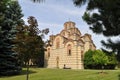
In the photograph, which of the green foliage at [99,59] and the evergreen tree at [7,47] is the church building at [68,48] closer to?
the green foliage at [99,59]

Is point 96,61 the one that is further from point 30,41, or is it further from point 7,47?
point 30,41

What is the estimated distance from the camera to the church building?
59125 millimetres

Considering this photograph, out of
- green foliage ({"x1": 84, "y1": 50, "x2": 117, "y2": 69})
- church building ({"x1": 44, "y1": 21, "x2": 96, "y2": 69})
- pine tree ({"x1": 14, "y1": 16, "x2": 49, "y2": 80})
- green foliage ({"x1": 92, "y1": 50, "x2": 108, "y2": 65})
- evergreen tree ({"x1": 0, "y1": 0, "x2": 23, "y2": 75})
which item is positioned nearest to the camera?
pine tree ({"x1": 14, "y1": 16, "x2": 49, "y2": 80})

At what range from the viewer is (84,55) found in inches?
2339

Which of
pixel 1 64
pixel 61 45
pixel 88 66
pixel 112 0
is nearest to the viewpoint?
pixel 112 0

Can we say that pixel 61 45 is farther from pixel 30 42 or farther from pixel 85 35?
pixel 30 42

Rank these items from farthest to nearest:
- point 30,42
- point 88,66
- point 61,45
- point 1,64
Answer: point 61,45 < point 88,66 < point 1,64 < point 30,42

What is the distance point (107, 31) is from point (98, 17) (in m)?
0.61

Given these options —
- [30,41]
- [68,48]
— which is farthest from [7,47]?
[68,48]

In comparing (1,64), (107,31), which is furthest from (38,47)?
(1,64)

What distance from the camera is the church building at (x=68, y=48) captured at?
59125 mm

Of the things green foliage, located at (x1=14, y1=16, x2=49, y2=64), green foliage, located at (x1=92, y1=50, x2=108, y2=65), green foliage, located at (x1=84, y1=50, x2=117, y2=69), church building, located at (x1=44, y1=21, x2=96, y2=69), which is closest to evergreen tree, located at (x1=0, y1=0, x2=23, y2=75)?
green foliage, located at (x1=14, y1=16, x2=49, y2=64)

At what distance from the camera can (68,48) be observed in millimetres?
60969

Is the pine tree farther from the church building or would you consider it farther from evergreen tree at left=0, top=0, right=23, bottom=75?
the church building
